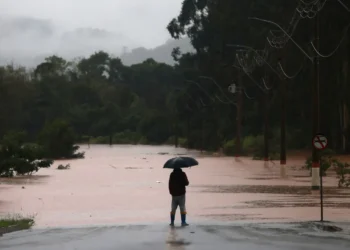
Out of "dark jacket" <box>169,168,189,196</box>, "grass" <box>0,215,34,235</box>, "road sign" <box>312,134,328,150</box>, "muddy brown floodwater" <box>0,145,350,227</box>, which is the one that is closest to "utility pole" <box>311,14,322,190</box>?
"muddy brown floodwater" <box>0,145,350,227</box>

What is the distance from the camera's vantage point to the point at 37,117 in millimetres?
160125

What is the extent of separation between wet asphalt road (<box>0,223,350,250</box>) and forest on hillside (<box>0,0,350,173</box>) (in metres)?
14.7

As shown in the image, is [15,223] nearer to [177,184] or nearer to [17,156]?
[177,184]

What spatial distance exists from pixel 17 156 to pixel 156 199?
58.0 feet

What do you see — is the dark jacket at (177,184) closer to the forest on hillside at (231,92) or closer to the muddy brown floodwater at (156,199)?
the muddy brown floodwater at (156,199)

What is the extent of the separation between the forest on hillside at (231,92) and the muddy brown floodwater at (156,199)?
20.3 feet

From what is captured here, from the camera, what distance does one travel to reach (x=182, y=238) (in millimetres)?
16906

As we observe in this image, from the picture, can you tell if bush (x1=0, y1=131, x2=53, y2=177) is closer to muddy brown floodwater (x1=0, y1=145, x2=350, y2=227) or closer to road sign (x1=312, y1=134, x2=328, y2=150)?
muddy brown floodwater (x1=0, y1=145, x2=350, y2=227)

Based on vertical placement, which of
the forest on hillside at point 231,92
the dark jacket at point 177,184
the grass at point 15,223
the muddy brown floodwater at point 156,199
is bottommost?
the grass at point 15,223

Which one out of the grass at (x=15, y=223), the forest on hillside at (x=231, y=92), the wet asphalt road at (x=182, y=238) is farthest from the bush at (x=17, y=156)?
the wet asphalt road at (x=182, y=238)

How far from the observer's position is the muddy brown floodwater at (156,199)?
75.8ft

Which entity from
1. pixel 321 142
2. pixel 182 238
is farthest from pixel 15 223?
pixel 321 142

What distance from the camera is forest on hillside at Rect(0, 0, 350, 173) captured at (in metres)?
66.5

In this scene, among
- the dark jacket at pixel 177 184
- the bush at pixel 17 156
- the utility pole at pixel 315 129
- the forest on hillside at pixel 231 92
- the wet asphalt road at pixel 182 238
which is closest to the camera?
the wet asphalt road at pixel 182 238
